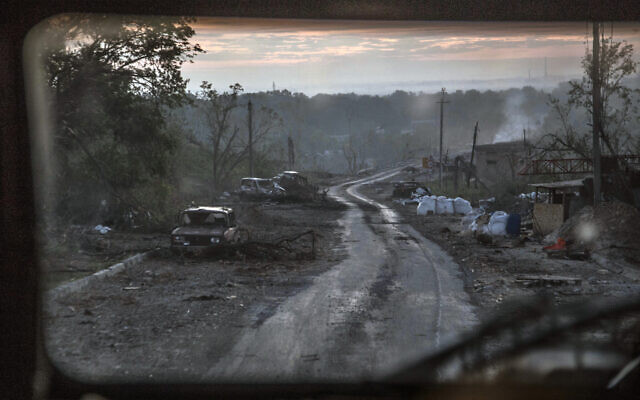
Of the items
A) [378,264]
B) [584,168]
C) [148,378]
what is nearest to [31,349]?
[148,378]

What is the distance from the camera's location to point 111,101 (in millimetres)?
15383

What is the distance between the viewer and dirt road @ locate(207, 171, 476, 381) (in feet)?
22.9

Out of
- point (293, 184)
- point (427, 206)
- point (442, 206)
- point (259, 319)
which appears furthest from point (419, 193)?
point (259, 319)

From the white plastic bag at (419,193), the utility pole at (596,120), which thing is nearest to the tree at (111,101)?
the utility pole at (596,120)

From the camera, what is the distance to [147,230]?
78.8 ft

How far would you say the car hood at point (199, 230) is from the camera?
17.9m

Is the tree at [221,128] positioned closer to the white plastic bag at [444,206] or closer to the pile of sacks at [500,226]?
the white plastic bag at [444,206]

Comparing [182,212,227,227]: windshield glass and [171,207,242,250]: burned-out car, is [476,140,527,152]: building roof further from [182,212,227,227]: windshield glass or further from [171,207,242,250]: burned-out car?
[182,212,227,227]: windshield glass

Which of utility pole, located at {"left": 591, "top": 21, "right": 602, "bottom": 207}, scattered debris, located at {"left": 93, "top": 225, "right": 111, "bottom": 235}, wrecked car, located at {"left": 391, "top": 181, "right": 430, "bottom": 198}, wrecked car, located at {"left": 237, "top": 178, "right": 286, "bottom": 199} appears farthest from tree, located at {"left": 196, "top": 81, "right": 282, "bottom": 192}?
utility pole, located at {"left": 591, "top": 21, "right": 602, "bottom": 207}

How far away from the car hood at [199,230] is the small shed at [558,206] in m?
13.4

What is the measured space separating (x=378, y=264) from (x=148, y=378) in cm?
1139

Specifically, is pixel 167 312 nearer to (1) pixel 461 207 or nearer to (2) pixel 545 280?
(2) pixel 545 280

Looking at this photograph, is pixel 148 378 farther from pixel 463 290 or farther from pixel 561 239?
pixel 561 239

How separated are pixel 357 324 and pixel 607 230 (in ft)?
43.7
